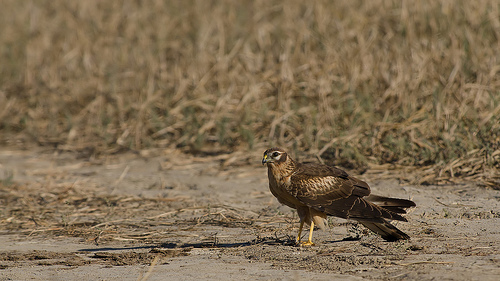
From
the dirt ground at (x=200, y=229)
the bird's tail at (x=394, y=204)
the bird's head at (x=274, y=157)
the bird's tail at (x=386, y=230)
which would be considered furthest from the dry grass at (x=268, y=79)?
the bird's head at (x=274, y=157)

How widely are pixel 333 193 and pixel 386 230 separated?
19.6 inches

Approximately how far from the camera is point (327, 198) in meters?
5.16

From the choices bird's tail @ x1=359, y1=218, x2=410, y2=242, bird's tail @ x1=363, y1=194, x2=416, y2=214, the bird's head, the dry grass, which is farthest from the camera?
the dry grass

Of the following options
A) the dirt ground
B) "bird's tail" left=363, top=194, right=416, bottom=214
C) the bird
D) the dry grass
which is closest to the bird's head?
the bird

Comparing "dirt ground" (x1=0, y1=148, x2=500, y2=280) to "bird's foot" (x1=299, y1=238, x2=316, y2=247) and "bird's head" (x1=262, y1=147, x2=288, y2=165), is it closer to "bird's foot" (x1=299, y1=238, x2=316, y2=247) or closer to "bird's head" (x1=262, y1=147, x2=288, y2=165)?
"bird's foot" (x1=299, y1=238, x2=316, y2=247)

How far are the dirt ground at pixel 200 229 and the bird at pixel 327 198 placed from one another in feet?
0.57

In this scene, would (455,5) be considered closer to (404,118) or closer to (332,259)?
(404,118)

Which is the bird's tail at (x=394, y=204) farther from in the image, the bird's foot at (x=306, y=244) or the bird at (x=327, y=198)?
the bird's foot at (x=306, y=244)

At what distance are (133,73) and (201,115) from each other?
1581 millimetres

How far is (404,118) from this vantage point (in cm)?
790

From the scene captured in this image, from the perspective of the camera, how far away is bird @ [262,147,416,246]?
4.95m

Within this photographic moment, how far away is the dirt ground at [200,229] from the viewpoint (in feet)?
14.7

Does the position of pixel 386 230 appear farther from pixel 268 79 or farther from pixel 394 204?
pixel 268 79

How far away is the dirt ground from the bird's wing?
10.1 inches
